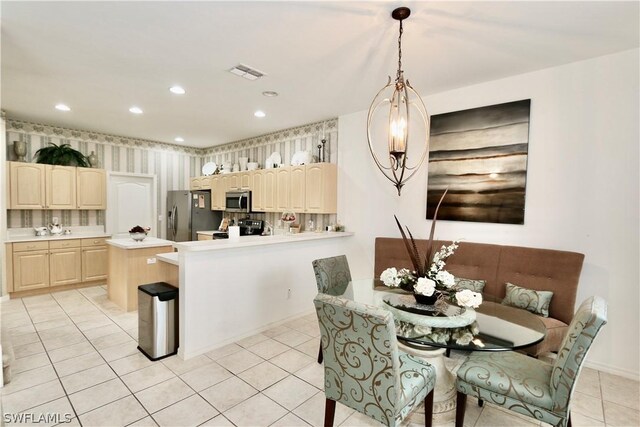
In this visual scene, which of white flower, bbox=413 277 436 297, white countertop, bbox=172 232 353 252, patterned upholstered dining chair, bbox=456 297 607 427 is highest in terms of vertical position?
white countertop, bbox=172 232 353 252

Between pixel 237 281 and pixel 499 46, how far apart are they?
3.29 meters

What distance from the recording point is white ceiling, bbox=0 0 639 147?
82.0 inches

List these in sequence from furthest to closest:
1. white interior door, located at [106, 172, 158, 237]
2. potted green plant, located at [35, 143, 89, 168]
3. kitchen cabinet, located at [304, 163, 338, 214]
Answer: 1. white interior door, located at [106, 172, 158, 237]
2. potted green plant, located at [35, 143, 89, 168]
3. kitchen cabinet, located at [304, 163, 338, 214]

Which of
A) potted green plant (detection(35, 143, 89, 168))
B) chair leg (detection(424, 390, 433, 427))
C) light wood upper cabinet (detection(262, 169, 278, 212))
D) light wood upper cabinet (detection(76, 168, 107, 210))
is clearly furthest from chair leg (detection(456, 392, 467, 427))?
potted green plant (detection(35, 143, 89, 168))

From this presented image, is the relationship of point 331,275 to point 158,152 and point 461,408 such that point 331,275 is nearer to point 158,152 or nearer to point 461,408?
point 461,408

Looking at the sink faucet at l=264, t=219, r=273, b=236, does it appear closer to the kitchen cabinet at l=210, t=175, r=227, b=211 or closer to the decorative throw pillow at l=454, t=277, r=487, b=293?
the kitchen cabinet at l=210, t=175, r=227, b=211

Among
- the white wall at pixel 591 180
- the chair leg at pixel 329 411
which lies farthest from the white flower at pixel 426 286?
the white wall at pixel 591 180

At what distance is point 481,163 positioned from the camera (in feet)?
10.8

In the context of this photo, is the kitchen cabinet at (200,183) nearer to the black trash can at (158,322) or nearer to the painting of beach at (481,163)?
the black trash can at (158,322)

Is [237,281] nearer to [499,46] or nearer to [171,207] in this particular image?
[499,46]

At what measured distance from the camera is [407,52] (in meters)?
2.66

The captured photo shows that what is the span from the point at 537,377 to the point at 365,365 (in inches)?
41.7

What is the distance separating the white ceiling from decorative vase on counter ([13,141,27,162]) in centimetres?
112

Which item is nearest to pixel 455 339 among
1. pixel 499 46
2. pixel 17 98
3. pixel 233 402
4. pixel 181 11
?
pixel 233 402
